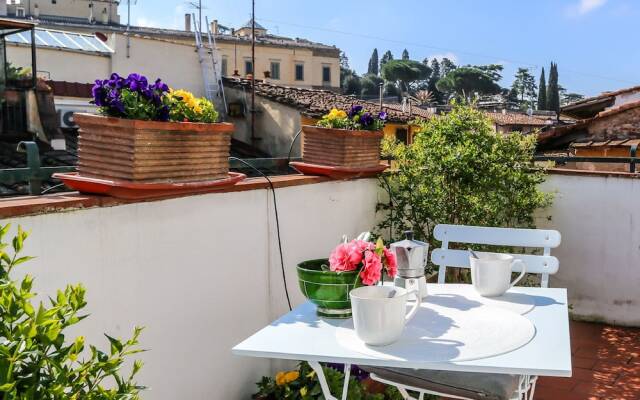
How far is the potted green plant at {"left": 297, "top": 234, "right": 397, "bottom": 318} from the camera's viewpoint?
196 centimetres

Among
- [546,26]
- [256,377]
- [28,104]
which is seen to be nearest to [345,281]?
[256,377]

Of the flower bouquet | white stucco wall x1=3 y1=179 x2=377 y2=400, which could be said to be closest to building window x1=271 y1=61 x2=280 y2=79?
the flower bouquet

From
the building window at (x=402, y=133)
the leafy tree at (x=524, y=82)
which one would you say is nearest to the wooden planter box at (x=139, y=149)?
the building window at (x=402, y=133)

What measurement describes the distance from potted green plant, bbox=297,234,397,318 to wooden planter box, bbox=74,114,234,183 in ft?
2.05

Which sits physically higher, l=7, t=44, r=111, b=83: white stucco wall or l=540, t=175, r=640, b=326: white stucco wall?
l=7, t=44, r=111, b=83: white stucco wall

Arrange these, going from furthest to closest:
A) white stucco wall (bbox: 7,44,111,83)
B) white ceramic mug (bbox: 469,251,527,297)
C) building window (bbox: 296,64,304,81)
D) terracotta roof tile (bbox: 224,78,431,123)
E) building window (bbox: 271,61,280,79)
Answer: building window (bbox: 296,64,304,81)
building window (bbox: 271,61,280,79)
terracotta roof tile (bbox: 224,78,431,123)
white stucco wall (bbox: 7,44,111,83)
white ceramic mug (bbox: 469,251,527,297)

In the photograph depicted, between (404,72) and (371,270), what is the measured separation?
6339 cm

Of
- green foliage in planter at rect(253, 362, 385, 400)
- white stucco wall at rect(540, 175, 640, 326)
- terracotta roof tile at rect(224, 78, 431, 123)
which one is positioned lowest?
green foliage in planter at rect(253, 362, 385, 400)

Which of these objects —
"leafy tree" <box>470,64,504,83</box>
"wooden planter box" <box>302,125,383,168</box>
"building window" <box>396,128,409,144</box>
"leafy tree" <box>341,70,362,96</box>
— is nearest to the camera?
"wooden planter box" <box>302,125,383,168</box>

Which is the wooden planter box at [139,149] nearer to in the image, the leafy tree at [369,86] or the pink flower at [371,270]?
the pink flower at [371,270]

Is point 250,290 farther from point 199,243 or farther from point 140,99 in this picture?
point 140,99

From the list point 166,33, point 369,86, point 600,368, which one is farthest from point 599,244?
point 369,86

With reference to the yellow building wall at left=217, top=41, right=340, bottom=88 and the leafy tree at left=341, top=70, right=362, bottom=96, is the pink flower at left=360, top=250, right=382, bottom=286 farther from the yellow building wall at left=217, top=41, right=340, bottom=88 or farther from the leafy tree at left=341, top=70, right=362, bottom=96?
the leafy tree at left=341, top=70, right=362, bottom=96

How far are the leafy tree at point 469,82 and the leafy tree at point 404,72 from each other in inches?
92.2
